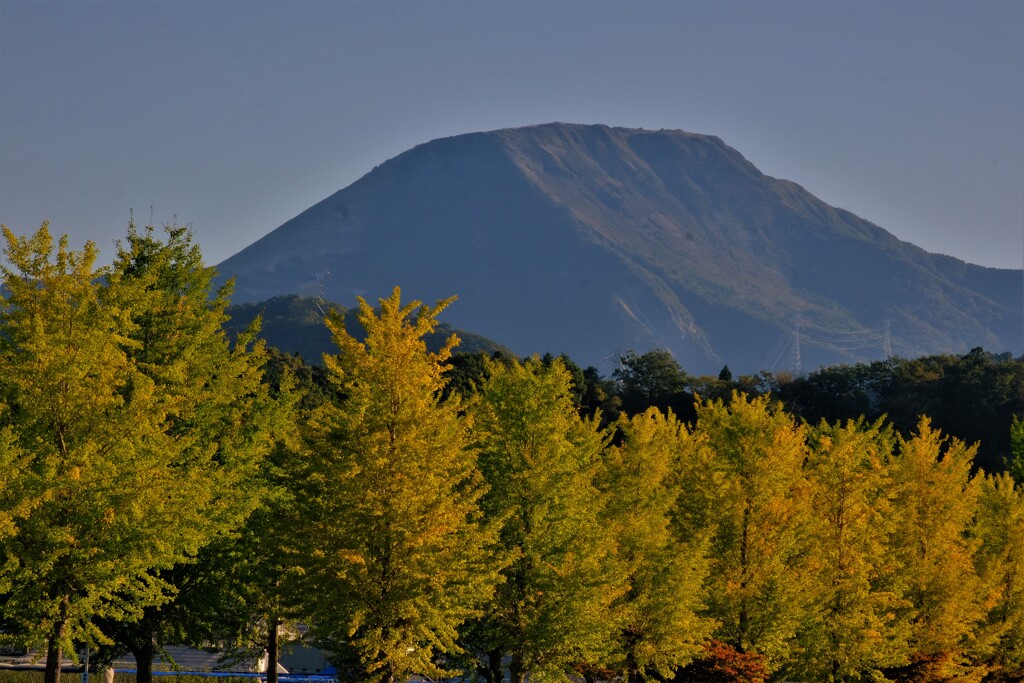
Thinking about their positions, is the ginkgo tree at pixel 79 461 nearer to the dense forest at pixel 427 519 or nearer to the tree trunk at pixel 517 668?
the dense forest at pixel 427 519

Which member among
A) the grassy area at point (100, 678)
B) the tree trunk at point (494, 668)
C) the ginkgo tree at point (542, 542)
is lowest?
the grassy area at point (100, 678)

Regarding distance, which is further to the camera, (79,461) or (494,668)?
(494,668)

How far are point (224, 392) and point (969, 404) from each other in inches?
3652

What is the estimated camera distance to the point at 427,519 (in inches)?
1176

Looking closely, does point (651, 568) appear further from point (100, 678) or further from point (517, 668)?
point (100, 678)

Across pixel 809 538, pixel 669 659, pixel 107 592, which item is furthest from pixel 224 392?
pixel 809 538

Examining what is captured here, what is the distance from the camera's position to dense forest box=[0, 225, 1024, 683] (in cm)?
2983

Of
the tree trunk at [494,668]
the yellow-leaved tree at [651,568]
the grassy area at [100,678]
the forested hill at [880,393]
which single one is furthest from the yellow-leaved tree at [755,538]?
the forested hill at [880,393]

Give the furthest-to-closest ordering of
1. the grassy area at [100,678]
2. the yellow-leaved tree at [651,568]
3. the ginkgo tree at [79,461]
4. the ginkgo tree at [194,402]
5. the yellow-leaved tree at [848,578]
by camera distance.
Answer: the yellow-leaved tree at [848,578], the grassy area at [100,678], the yellow-leaved tree at [651,568], the ginkgo tree at [194,402], the ginkgo tree at [79,461]

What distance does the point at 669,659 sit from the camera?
41.0 metres

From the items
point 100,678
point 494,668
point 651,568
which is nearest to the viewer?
point 494,668

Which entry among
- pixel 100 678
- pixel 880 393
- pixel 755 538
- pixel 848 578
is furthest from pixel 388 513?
pixel 880 393

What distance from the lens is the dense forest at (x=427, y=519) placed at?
97.9 feet

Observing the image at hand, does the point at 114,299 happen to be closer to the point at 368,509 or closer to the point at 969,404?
the point at 368,509
